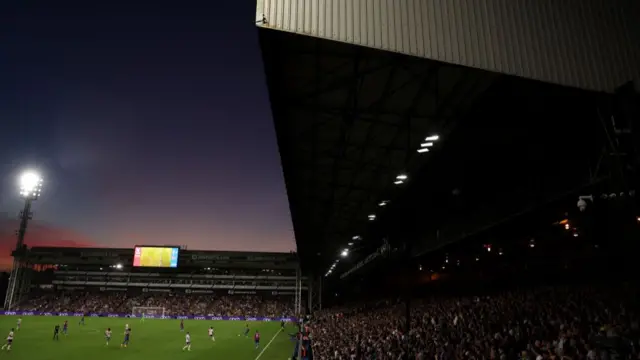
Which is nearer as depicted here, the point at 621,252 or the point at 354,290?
the point at 621,252

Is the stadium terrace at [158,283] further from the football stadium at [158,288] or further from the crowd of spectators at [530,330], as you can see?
the crowd of spectators at [530,330]

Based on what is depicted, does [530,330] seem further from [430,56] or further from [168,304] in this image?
[168,304]

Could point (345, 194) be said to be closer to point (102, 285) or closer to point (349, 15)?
point (349, 15)

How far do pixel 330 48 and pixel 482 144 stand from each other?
496cm

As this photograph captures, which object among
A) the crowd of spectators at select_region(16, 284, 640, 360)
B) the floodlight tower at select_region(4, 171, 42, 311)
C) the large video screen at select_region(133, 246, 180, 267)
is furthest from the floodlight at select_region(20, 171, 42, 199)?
the crowd of spectators at select_region(16, 284, 640, 360)

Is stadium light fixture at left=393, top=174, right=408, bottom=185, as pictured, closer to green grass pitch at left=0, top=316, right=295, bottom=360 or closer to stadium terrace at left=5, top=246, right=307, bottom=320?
green grass pitch at left=0, top=316, right=295, bottom=360

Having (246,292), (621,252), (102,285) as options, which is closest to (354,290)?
(246,292)

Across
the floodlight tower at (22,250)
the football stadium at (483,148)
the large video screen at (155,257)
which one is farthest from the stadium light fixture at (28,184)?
the football stadium at (483,148)

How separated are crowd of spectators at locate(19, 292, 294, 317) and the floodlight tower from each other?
8.51 feet

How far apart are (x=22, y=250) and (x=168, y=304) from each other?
24.4m

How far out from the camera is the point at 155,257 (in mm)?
67562

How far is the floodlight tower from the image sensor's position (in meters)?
68.6

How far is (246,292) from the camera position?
253 feet

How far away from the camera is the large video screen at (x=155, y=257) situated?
220ft
